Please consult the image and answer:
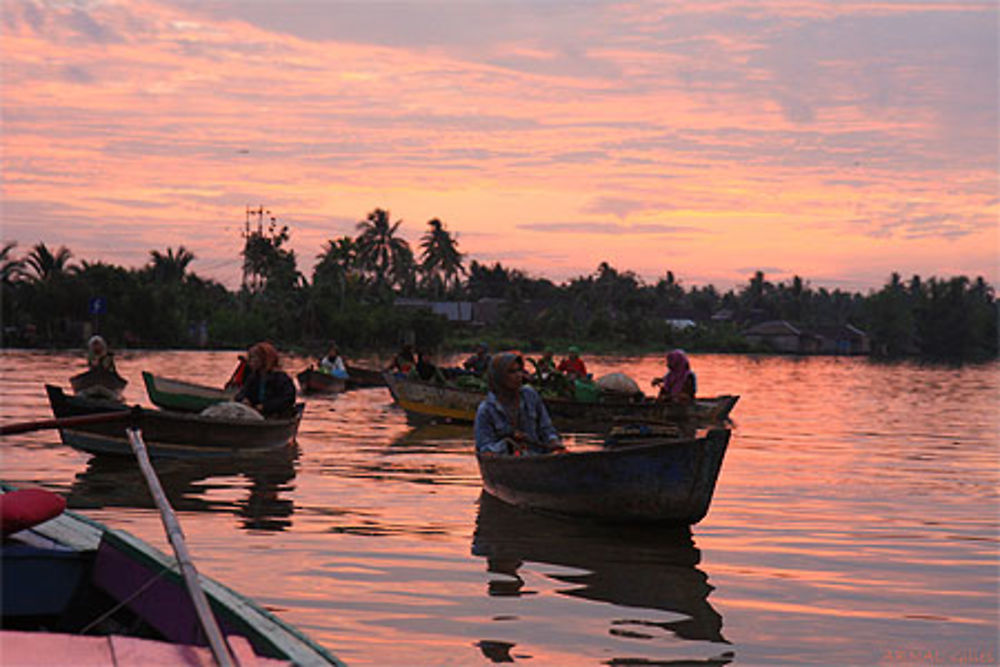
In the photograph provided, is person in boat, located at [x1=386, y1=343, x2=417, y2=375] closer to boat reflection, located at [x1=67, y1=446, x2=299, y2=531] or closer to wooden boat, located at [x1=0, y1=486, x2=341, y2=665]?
boat reflection, located at [x1=67, y1=446, x2=299, y2=531]

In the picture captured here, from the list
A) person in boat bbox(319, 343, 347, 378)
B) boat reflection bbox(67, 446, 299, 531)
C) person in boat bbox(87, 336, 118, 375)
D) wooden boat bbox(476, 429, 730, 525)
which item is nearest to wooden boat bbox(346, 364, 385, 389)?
person in boat bbox(319, 343, 347, 378)

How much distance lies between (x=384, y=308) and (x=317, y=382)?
52546 millimetres

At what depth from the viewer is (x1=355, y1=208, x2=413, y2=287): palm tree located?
101m

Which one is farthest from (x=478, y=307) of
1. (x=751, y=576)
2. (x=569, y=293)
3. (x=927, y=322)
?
(x=751, y=576)

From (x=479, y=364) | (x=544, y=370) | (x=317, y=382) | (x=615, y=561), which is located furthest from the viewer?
(x=317, y=382)

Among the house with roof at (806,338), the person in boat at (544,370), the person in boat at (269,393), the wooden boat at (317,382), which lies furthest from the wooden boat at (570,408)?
the house with roof at (806,338)

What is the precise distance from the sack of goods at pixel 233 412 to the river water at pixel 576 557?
0.69m

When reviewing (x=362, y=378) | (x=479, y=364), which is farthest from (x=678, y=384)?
(x=362, y=378)

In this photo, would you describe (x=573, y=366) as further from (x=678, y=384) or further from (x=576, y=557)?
(x=576, y=557)

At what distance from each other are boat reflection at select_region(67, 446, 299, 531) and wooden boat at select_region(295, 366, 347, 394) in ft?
53.1

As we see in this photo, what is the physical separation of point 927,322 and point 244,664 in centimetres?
13438

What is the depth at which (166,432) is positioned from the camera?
14.4 metres

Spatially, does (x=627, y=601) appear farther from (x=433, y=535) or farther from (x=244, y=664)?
(x=244, y=664)

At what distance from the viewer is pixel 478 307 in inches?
4358
